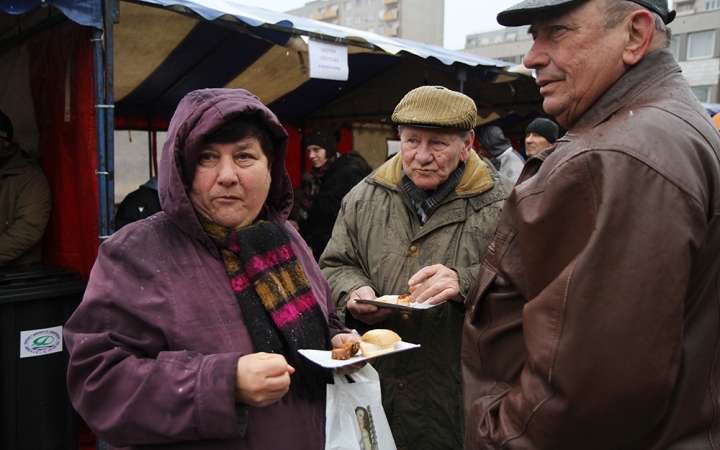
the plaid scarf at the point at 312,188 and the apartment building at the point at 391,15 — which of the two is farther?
→ the apartment building at the point at 391,15

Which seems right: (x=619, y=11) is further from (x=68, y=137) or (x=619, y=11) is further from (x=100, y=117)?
(x=68, y=137)

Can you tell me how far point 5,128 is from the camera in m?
3.88

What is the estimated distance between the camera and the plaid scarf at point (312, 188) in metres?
6.16

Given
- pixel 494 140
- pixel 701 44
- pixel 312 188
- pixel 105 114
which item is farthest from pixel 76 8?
pixel 701 44

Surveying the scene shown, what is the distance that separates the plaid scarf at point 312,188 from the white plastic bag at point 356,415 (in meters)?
4.41

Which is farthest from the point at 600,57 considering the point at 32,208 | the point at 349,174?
the point at 349,174

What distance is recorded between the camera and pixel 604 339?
1.09 metres

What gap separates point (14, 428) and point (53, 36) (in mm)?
Answer: 2626

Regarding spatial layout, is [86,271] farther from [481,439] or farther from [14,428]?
[481,439]

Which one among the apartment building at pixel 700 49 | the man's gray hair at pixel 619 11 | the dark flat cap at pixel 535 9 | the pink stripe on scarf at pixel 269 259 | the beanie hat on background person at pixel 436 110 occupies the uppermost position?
the apartment building at pixel 700 49

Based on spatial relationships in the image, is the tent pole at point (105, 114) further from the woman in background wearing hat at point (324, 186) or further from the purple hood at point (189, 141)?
the woman in background wearing hat at point (324, 186)

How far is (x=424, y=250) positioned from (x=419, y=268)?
9 cm

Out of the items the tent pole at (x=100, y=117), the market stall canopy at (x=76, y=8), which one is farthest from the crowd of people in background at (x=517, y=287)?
the market stall canopy at (x=76, y=8)

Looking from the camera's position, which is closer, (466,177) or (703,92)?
(466,177)
